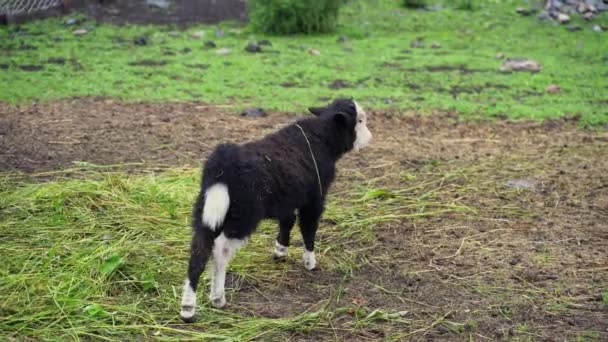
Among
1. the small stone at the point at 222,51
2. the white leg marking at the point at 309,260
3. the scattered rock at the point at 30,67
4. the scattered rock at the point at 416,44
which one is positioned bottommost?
the scattered rock at the point at 416,44

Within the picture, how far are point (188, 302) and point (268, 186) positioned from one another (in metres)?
0.93

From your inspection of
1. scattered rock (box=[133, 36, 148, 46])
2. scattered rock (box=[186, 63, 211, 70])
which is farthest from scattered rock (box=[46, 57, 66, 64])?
scattered rock (box=[186, 63, 211, 70])

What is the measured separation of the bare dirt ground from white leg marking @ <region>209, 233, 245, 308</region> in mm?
144

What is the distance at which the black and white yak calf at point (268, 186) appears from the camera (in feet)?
16.7

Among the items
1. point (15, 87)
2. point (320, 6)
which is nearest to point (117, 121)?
point (15, 87)

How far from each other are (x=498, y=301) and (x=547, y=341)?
615mm

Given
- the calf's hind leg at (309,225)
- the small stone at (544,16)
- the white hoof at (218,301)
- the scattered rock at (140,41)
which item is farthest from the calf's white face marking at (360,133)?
the small stone at (544,16)

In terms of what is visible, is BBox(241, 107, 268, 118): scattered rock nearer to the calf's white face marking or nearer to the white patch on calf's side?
the calf's white face marking

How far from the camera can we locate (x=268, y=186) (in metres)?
5.43

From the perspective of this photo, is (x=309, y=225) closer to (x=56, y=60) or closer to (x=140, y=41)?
(x=56, y=60)

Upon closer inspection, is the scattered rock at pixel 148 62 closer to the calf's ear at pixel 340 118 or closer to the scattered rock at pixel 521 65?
the scattered rock at pixel 521 65

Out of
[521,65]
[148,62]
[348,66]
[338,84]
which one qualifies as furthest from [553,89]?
[148,62]

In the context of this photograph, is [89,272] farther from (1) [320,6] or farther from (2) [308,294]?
(1) [320,6]

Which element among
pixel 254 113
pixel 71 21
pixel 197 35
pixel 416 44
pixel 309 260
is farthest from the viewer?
pixel 71 21
